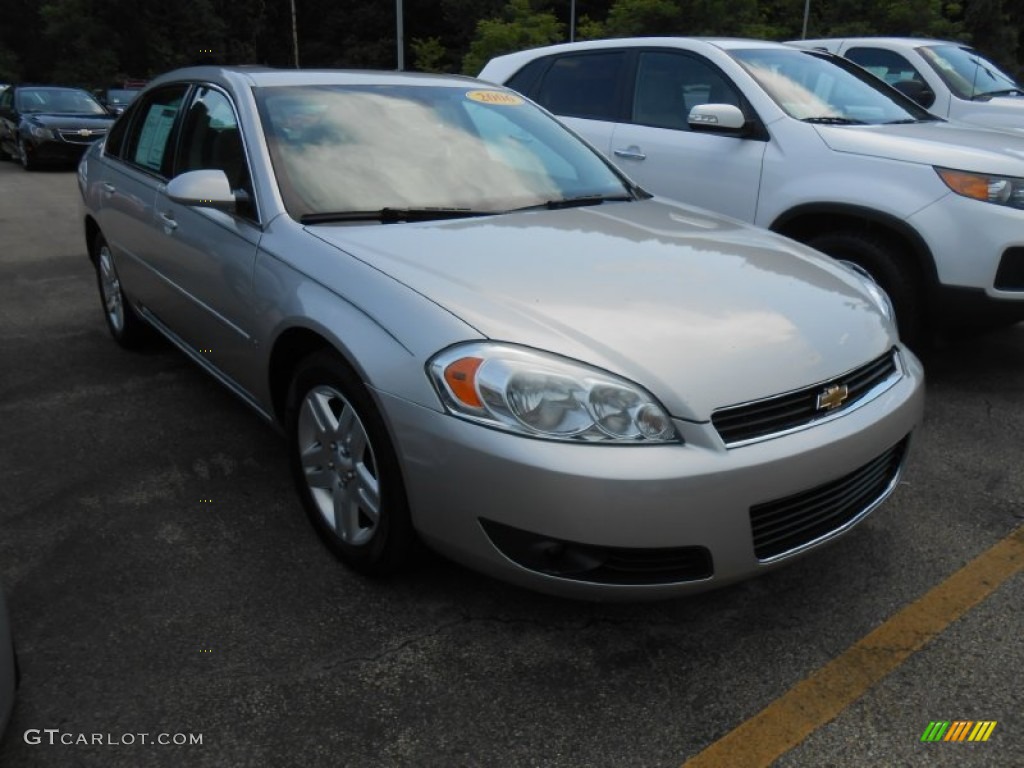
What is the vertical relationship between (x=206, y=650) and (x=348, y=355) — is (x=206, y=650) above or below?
below

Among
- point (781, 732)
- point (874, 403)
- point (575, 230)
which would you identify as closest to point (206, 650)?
point (781, 732)

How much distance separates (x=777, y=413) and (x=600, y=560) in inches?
23.0

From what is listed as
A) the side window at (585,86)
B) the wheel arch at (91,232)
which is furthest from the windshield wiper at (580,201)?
the wheel arch at (91,232)

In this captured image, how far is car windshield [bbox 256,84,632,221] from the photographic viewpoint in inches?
117

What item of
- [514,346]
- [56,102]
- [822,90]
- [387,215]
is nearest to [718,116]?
[822,90]

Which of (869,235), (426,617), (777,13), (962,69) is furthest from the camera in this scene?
(777,13)

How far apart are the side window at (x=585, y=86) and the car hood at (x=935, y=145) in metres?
1.47

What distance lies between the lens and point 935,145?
13.6 ft

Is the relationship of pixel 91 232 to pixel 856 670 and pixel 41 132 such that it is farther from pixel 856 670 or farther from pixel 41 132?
pixel 41 132

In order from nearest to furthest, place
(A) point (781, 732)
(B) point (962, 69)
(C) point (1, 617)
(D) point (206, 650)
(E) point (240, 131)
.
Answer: (C) point (1, 617) → (A) point (781, 732) → (D) point (206, 650) → (E) point (240, 131) → (B) point (962, 69)

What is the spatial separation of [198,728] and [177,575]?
73 cm

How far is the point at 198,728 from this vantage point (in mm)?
2035

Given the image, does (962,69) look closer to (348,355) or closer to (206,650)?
(348,355)

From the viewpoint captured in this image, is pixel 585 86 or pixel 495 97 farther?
pixel 585 86
